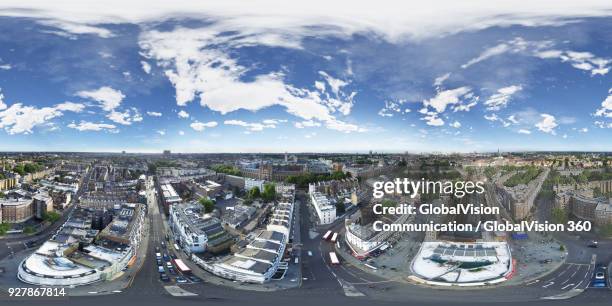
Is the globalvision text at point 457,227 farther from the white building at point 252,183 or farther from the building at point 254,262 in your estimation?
the white building at point 252,183

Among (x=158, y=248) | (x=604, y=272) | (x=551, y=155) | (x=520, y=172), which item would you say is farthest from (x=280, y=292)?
(x=551, y=155)

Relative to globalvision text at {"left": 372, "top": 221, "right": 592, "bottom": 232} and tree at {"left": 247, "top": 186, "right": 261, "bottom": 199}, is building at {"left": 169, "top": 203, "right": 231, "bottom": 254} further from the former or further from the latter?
globalvision text at {"left": 372, "top": 221, "right": 592, "bottom": 232}

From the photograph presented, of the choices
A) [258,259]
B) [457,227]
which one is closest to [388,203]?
[457,227]

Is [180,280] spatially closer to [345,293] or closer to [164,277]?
[164,277]

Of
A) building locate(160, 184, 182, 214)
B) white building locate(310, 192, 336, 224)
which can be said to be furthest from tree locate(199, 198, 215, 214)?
white building locate(310, 192, 336, 224)

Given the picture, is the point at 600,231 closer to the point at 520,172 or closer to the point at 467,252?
the point at 520,172

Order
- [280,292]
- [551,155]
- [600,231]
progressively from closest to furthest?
1. [280,292]
2. [600,231]
3. [551,155]

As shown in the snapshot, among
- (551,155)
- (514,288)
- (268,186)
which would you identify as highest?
(551,155)
